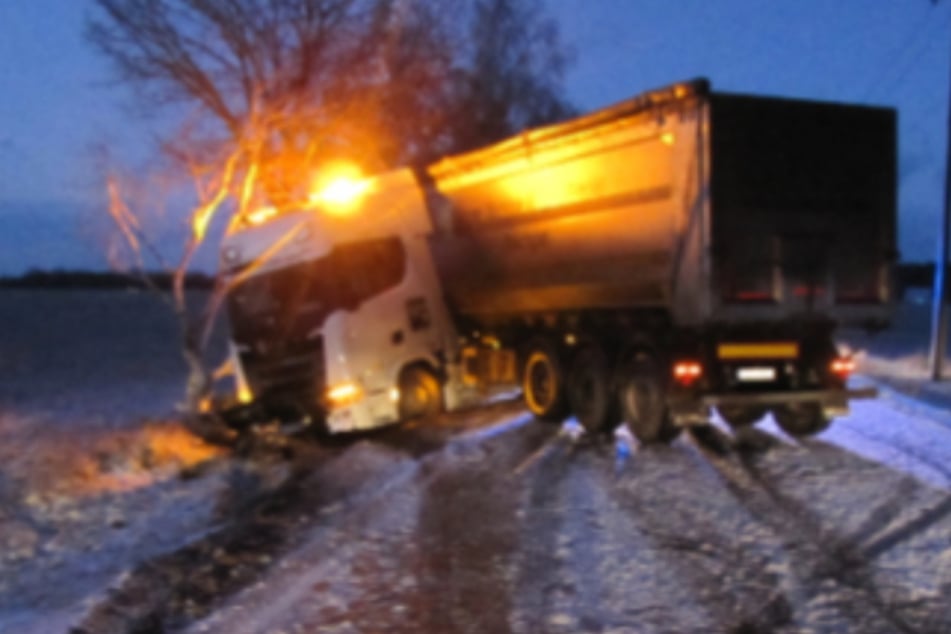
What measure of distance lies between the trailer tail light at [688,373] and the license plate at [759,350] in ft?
0.89

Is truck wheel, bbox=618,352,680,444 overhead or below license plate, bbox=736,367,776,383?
below

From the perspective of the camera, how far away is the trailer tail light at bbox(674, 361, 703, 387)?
1085 centimetres

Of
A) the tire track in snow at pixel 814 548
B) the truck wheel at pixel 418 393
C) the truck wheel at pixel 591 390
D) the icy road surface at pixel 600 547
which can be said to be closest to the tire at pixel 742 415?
the icy road surface at pixel 600 547

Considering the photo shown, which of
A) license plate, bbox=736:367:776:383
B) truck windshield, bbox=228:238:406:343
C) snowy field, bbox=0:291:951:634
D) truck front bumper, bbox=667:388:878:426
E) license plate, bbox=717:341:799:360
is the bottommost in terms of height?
Answer: snowy field, bbox=0:291:951:634

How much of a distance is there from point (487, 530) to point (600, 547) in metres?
1.15

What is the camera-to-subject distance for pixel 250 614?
680cm

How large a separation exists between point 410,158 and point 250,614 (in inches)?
Answer: 732

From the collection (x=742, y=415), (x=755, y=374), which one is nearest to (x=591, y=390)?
(x=742, y=415)

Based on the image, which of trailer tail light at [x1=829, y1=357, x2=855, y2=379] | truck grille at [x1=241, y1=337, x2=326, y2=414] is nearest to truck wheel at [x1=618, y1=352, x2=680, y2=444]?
trailer tail light at [x1=829, y1=357, x2=855, y2=379]

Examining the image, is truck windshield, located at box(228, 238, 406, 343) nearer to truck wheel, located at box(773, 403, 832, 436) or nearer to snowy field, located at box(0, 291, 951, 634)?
snowy field, located at box(0, 291, 951, 634)

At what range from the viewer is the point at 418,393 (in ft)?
49.0

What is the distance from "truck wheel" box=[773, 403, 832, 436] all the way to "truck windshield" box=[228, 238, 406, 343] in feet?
18.4

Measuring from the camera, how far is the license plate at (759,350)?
10914 mm

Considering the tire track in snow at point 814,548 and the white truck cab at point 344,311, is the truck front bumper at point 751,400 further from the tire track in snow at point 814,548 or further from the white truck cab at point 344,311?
the white truck cab at point 344,311
